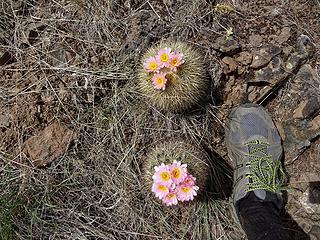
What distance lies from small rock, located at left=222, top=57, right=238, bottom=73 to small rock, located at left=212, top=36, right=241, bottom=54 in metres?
0.05

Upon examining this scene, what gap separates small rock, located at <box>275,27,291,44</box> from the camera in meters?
2.86

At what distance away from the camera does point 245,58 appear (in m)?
2.83

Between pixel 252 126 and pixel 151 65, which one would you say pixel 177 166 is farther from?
pixel 252 126

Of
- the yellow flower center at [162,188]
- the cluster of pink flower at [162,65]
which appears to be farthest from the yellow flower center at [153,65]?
the yellow flower center at [162,188]

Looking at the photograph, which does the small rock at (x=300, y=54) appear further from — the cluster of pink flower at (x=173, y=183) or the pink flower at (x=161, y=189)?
the pink flower at (x=161, y=189)

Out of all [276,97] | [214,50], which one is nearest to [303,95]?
[276,97]

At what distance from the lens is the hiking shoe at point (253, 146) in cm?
272

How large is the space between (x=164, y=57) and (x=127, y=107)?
1.68 ft

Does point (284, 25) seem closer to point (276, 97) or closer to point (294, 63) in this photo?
point (294, 63)

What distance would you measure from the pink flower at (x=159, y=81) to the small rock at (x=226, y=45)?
0.60 m

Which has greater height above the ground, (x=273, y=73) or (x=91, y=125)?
(x=273, y=73)

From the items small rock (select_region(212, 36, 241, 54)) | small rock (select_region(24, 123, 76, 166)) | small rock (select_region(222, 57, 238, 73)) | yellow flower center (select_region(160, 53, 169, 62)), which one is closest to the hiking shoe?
small rock (select_region(222, 57, 238, 73))

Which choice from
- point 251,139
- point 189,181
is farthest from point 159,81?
point 251,139

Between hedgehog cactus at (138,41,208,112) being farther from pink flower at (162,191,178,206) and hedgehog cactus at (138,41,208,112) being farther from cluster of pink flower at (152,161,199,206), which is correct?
pink flower at (162,191,178,206)
